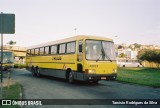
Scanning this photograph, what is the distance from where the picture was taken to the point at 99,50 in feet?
54.0

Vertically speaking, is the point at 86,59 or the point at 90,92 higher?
the point at 86,59

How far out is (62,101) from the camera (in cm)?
1097

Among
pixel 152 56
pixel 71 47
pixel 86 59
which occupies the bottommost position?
pixel 86 59

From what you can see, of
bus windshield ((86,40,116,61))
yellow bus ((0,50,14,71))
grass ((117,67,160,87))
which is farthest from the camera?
yellow bus ((0,50,14,71))

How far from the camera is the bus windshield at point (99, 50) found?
1617 cm

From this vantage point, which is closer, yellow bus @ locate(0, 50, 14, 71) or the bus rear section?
the bus rear section

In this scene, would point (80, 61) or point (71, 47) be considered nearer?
point (80, 61)

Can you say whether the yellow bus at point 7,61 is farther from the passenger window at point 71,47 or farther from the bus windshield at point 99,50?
the bus windshield at point 99,50

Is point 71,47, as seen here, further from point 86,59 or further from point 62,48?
point 86,59

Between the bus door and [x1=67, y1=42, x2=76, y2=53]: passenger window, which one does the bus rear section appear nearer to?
the bus door

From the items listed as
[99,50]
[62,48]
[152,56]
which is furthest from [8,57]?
[152,56]

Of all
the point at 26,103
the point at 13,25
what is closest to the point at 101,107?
the point at 26,103

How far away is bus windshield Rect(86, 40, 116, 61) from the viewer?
16.2m

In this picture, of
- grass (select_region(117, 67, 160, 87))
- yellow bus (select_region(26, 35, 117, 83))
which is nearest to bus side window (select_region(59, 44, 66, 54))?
yellow bus (select_region(26, 35, 117, 83))
